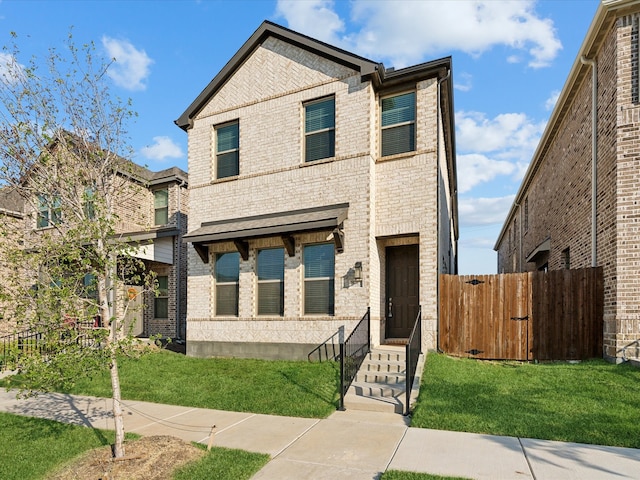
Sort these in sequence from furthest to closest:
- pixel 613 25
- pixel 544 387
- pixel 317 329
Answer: pixel 317 329, pixel 613 25, pixel 544 387

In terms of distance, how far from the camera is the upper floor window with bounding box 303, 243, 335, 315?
10.3 meters

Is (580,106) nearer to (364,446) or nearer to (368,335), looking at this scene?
(368,335)

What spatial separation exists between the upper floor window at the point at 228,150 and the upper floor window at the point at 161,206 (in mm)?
4865

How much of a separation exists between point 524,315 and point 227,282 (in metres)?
7.68

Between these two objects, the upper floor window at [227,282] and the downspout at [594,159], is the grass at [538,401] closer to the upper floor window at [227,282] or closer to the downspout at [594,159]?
the downspout at [594,159]

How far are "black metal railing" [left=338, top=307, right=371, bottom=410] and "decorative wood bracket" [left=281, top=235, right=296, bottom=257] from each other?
249 cm

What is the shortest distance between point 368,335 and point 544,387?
364cm

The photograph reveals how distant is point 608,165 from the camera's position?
8727 mm

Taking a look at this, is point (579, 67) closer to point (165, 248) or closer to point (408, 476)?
point (408, 476)

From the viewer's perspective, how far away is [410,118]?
1036cm

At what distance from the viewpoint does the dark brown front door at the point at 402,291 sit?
10672 mm

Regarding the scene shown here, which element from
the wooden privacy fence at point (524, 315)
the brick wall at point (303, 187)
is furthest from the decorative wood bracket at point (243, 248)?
the wooden privacy fence at point (524, 315)

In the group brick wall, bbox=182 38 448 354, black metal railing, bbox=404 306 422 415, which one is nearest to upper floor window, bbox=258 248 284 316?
brick wall, bbox=182 38 448 354

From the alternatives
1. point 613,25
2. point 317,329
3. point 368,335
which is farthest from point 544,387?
point 613,25
